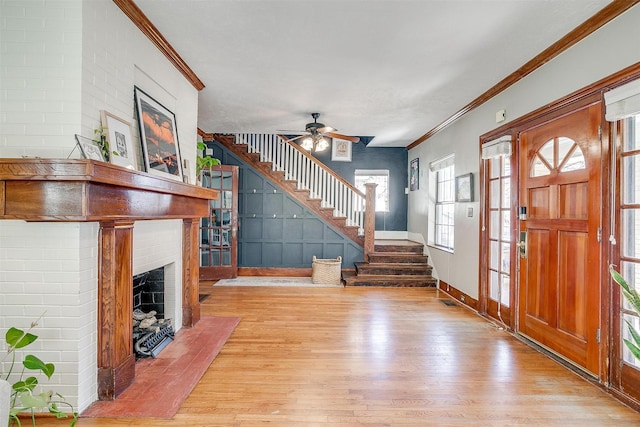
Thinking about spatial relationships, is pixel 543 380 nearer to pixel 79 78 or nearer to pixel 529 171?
pixel 529 171

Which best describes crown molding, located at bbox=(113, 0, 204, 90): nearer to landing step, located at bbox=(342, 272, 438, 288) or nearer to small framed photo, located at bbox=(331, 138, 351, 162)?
landing step, located at bbox=(342, 272, 438, 288)

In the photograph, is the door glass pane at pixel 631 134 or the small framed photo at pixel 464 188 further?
the small framed photo at pixel 464 188

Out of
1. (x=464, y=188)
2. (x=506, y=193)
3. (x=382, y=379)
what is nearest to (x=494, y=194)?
(x=506, y=193)

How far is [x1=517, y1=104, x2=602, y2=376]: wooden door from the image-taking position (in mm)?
2613

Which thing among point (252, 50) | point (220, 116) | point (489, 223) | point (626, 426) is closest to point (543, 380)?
point (626, 426)

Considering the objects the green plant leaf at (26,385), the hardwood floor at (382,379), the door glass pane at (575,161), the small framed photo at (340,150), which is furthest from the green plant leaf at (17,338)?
the small framed photo at (340,150)

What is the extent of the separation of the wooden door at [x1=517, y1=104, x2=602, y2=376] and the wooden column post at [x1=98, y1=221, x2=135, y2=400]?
3.51 meters

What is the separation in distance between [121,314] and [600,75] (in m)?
3.93

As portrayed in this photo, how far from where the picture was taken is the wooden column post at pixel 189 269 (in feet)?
11.7

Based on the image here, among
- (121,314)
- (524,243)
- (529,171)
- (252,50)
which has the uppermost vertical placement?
(252,50)

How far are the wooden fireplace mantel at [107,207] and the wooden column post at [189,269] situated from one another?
0.42m

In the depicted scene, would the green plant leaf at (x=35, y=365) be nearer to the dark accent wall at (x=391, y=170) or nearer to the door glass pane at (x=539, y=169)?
the door glass pane at (x=539, y=169)

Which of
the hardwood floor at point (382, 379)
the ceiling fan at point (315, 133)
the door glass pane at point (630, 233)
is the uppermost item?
the ceiling fan at point (315, 133)

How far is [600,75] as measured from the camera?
2529 mm
